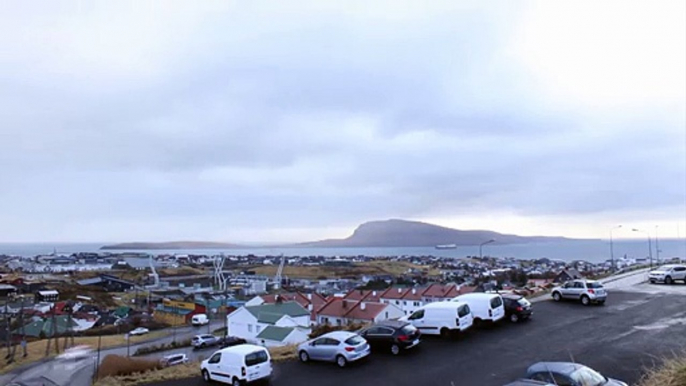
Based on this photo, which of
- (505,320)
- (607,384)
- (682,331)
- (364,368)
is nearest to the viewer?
(607,384)

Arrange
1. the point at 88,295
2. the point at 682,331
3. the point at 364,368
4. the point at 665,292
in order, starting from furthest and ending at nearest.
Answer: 1. the point at 88,295
2. the point at 665,292
3. the point at 682,331
4. the point at 364,368

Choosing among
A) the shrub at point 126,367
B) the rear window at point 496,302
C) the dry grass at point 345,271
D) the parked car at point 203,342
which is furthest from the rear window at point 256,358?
the dry grass at point 345,271

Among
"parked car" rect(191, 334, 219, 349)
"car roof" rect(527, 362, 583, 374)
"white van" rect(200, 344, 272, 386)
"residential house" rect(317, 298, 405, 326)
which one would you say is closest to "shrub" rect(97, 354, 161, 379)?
"white van" rect(200, 344, 272, 386)

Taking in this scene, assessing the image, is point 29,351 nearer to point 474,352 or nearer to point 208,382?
point 208,382

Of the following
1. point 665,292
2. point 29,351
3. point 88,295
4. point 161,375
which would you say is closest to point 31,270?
point 88,295

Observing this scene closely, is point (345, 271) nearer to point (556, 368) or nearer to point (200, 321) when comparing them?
point (200, 321)

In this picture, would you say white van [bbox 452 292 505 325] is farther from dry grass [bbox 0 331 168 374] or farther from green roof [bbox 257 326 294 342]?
dry grass [bbox 0 331 168 374]

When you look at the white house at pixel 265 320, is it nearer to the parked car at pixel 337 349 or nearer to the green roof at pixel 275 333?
the green roof at pixel 275 333

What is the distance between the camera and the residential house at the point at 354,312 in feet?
130

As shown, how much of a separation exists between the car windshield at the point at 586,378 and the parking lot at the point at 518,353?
2627 mm

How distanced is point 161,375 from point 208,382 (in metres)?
1.97

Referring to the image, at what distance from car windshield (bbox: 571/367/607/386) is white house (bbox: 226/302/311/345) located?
93.6ft

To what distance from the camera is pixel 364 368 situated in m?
15.3

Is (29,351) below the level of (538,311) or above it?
below
